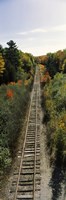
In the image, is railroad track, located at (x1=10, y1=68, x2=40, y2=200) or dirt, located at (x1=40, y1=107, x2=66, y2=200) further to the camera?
railroad track, located at (x1=10, y1=68, x2=40, y2=200)

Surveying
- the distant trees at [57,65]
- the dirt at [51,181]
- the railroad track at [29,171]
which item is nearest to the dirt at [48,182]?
the dirt at [51,181]

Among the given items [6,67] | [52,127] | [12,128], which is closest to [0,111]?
[12,128]

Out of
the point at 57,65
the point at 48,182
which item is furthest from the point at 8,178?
the point at 57,65

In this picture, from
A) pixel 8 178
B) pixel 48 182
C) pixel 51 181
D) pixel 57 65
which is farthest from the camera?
pixel 57 65

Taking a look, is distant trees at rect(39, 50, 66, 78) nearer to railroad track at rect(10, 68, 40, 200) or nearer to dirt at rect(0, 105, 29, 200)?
railroad track at rect(10, 68, 40, 200)

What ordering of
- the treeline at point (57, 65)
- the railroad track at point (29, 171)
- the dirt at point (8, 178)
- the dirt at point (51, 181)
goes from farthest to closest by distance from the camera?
the treeline at point (57, 65) → the dirt at point (8, 178) → the railroad track at point (29, 171) → the dirt at point (51, 181)

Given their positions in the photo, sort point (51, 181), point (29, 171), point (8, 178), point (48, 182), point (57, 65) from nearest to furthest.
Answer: point (48, 182) < point (51, 181) < point (8, 178) < point (29, 171) < point (57, 65)

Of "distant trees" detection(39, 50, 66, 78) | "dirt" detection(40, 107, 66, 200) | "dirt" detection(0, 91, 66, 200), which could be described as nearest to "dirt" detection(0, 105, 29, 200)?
"dirt" detection(0, 91, 66, 200)

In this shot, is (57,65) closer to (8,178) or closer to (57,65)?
(57,65)

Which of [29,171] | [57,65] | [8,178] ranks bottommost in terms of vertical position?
[8,178]

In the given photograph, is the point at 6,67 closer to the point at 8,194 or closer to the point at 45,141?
the point at 45,141

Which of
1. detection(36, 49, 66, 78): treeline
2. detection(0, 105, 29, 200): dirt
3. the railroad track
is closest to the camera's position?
the railroad track

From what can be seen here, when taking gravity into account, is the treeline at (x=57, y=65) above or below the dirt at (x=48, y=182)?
above

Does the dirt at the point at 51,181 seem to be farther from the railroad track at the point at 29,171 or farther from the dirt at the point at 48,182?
the railroad track at the point at 29,171
